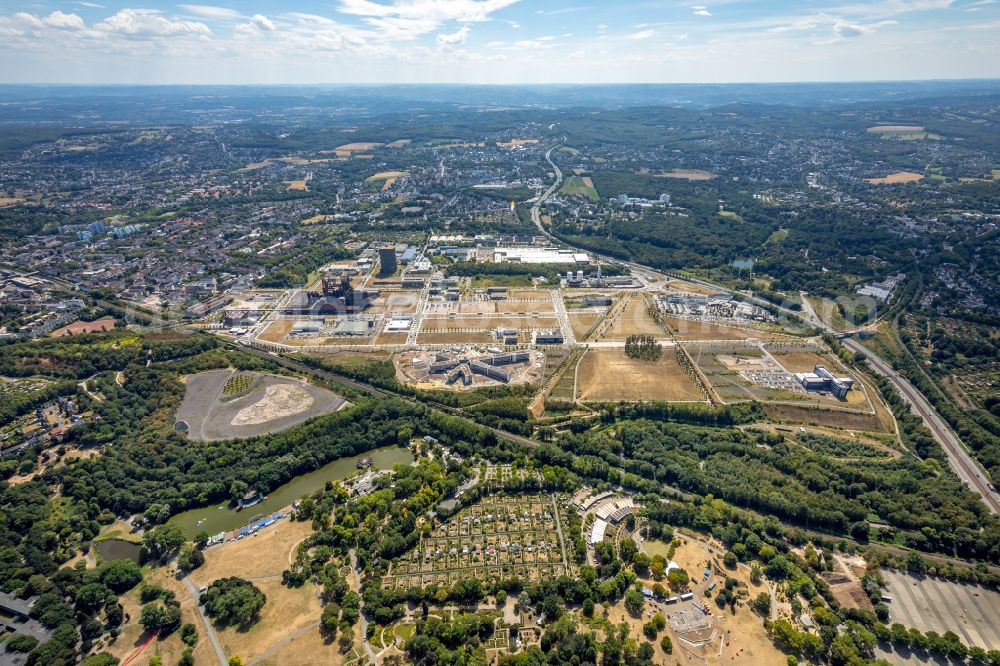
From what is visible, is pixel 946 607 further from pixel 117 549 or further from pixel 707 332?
pixel 117 549

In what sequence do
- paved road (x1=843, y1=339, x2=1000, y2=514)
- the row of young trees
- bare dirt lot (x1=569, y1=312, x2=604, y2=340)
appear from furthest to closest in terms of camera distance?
bare dirt lot (x1=569, y1=312, x2=604, y2=340) < the row of young trees < paved road (x1=843, y1=339, x2=1000, y2=514)

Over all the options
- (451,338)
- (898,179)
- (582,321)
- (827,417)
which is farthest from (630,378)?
(898,179)

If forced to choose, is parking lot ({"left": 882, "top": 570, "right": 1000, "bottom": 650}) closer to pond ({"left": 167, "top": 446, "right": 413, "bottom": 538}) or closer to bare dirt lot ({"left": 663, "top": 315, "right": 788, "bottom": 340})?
bare dirt lot ({"left": 663, "top": 315, "right": 788, "bottom": 340})

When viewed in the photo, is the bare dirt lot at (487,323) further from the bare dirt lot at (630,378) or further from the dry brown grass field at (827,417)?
the dry brown grass field at (827,417)

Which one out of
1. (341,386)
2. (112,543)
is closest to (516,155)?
(341,386)

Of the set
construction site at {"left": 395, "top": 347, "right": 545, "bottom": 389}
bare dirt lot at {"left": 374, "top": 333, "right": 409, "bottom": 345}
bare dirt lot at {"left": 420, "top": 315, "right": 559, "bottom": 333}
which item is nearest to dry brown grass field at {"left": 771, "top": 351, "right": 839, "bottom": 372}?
bare dirt lot at {"left": 420, "top": 315, "right": 559, "bottom": 333}

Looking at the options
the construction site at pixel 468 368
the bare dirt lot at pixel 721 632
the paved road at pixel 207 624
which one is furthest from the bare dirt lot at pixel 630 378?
the paved road at pixel 207 624
